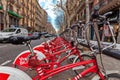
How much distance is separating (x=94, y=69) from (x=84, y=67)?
0.22m

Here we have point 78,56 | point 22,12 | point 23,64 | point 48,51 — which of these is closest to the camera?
point 23,64

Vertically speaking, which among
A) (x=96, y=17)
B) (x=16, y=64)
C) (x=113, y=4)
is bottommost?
(x=16, y=64)

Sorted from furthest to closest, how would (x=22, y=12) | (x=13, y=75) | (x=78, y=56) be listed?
(x=22, y=12)
(x=78, y=56)
(x=13, y=75)

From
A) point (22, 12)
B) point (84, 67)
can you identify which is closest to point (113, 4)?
point (84, 67)

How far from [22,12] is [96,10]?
7397 cm

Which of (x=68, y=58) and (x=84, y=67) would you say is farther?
(x=68, y=58)

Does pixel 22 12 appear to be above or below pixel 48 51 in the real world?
above

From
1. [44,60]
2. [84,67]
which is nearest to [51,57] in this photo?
[44,60]

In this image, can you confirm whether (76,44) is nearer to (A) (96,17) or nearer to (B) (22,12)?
(A) (96,17)

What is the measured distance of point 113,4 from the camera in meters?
23.6

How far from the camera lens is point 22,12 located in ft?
251

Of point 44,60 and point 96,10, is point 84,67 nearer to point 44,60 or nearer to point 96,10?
point 96,10

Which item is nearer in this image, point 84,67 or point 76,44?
point 84,67

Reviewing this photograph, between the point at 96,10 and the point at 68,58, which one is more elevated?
the point at 96,10
